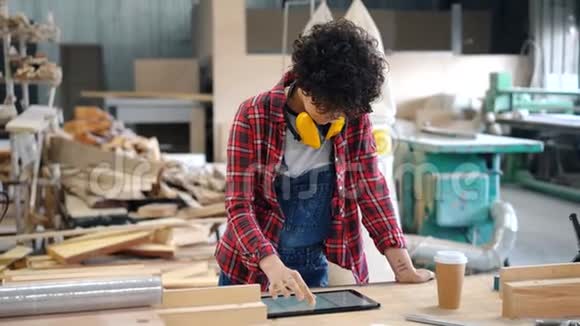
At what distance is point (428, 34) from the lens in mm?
7355

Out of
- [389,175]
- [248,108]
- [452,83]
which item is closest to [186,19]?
[452,83]

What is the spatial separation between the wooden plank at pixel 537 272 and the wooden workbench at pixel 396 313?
7 centimetres

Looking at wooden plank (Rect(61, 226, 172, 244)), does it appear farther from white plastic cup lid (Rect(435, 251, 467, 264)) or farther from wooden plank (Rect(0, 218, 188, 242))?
white plastic cup lid (Rect(435, 251, 467, 264))

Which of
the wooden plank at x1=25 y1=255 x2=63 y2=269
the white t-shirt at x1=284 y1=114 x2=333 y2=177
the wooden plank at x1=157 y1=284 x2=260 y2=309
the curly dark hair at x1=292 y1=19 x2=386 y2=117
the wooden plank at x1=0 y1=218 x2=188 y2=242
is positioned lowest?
the wooden plank at x1=25 y1=255 x2=63 y2=269

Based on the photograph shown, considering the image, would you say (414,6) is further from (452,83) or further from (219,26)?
(219,26)

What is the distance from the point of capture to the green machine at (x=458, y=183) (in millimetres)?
3836

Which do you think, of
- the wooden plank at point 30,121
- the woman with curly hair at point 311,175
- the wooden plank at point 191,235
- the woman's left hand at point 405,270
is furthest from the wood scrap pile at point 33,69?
the woman's left hand at point 405,270

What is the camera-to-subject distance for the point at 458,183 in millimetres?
3834

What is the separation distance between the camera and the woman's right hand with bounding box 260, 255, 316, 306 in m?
1.23

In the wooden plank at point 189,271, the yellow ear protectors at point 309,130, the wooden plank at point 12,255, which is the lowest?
the wooden plank at point 189,271

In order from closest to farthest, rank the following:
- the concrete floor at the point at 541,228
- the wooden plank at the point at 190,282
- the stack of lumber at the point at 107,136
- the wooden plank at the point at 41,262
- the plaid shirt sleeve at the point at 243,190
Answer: the plaid shirt sleeve at the point at 243,190
the wooden plank at the point at 190,282
the wooden plank at the point at 41,262
the concrete floor at the point at 541,228
the stack of lumber at the point at 107,136

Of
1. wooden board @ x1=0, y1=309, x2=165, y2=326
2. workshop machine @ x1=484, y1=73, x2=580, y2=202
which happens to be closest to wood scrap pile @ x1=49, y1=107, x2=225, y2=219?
wooden board @ x1=0, y1=309, x2=165, y2=326

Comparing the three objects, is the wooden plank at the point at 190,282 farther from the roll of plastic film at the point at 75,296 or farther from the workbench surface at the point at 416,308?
the roll of plastic film at the point at 75,296

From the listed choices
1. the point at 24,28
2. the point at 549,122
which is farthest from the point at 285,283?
the point at 549,122
